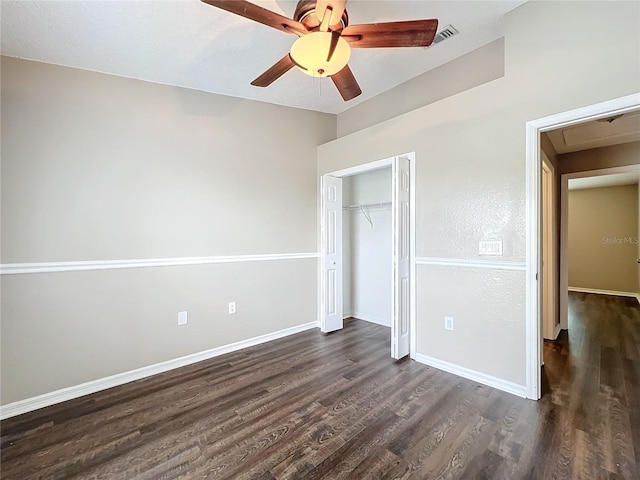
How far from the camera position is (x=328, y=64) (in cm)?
173

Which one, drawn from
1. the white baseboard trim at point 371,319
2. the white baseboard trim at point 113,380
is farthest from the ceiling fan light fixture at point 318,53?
the white baseboard trim at point 371,319

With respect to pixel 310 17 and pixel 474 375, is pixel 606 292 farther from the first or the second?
pixel 310 17

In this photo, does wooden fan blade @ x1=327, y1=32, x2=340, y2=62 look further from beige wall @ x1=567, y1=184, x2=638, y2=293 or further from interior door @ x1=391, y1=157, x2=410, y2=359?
beige wall @ x1=567, y1=184, x2=638, y2=293

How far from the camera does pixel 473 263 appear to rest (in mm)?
2473

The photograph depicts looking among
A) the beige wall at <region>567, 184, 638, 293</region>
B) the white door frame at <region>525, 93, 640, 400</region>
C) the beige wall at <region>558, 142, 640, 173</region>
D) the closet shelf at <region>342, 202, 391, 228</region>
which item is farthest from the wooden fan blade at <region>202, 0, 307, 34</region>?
the beige wall at <region>567, 184, 638, 293</region>

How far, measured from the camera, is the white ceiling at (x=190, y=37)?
1.97m

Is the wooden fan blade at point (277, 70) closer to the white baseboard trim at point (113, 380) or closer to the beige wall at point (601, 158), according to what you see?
the white baseboard trim at point (113, 380)

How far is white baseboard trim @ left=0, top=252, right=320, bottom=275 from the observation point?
221 centimetres

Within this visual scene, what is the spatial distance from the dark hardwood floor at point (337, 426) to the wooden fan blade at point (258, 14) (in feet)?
8.19

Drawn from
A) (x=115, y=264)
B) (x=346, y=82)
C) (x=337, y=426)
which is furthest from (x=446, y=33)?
(x=115, y=264)

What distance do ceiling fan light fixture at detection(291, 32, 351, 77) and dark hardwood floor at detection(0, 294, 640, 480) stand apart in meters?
2.36

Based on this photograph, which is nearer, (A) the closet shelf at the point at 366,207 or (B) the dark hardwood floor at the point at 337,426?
(B) the dark hardwood floor at the point at 337,426

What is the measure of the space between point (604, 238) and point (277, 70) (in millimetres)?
7853

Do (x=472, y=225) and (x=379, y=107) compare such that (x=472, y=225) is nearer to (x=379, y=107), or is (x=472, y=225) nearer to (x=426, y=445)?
(x=426, y=445)
